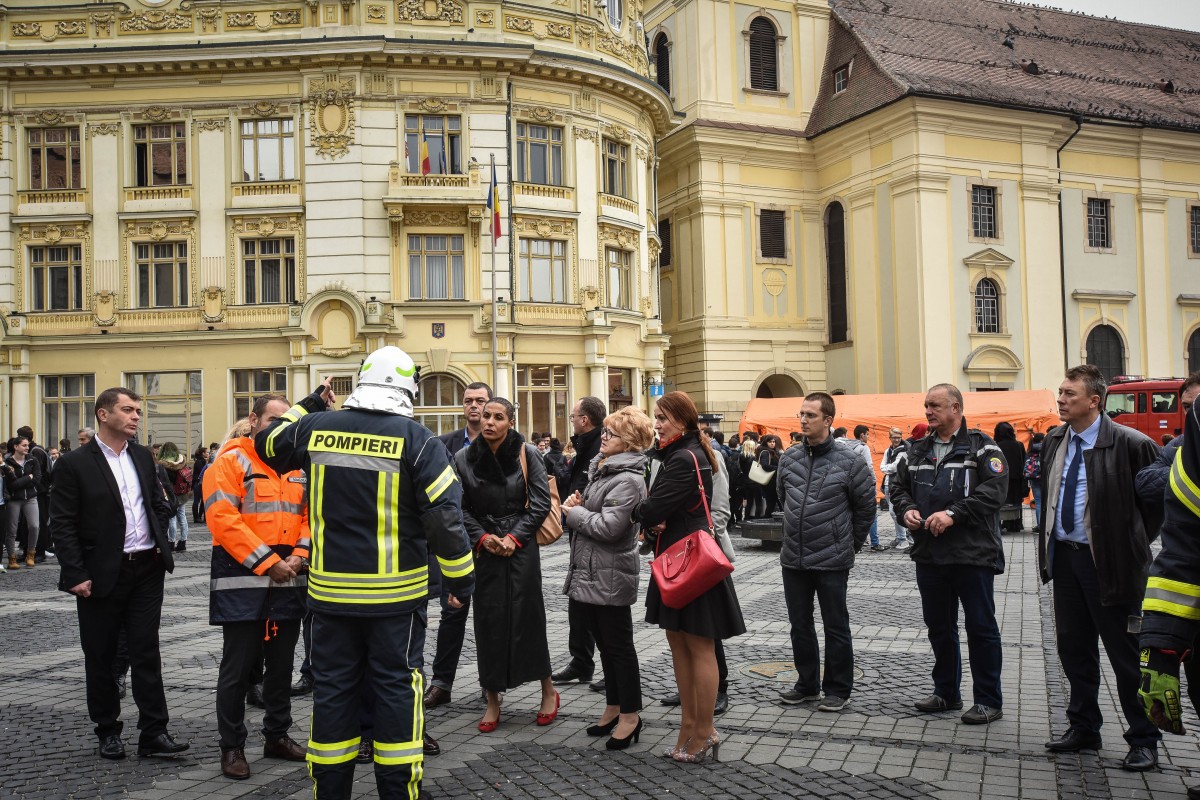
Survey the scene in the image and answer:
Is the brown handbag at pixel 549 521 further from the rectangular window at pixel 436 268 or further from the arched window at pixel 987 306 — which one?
the arched window at pixel 987 306

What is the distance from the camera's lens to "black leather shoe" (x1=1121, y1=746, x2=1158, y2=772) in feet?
19.3

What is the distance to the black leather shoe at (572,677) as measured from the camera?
27.2 ft

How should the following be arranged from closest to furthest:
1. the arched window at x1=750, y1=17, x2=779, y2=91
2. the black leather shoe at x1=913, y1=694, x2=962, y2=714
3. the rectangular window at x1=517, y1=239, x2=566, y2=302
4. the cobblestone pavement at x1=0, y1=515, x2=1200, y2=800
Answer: the cobblestone pavement at x1=0, y1=515, x2=1200, y2=800 < the black leather shoe at x1=913, y1=694, x2=962, y2=714 < the rectangular window at x1=517, y1=239, x2=566, y2=302 < the arched window at x1=750, y1=17, x2=779, y2=91

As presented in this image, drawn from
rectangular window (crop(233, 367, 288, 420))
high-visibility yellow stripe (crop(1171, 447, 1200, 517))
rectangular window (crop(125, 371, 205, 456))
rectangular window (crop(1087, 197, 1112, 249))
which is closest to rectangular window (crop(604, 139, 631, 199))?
rectangular window (crop(233, 367, 288, 420))

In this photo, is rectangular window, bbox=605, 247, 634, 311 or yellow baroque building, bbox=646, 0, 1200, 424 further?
yellow baroque building, bbox=646, 0, 1200, 424

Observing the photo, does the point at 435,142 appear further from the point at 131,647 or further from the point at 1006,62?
the point at 131,647

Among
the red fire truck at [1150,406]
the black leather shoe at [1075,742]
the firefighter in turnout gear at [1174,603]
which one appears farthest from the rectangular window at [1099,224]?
the firefighter in turnout gear at [1174,603]

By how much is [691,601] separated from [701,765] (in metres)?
0.89

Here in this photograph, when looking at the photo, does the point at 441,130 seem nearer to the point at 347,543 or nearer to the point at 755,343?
the point at 755,343

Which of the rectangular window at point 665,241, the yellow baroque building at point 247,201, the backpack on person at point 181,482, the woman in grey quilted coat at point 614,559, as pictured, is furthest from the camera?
the rectangular window at point 665,241

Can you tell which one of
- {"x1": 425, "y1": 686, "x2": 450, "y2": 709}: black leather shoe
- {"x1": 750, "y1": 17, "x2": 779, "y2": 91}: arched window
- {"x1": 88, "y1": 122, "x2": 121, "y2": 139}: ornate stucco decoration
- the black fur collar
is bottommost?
{"x1": 425, "y1": 686, "x2": 450, "y2": 709}: black leather shoe

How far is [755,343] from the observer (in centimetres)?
4250

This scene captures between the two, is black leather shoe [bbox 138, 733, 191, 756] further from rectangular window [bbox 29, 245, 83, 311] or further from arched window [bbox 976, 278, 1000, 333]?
arched window [bbox 976, 278, 1000, 333]

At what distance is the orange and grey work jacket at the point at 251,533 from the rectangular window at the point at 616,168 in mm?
27423
